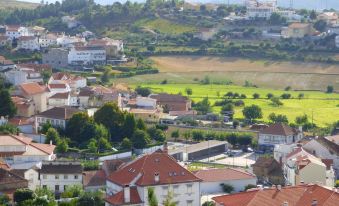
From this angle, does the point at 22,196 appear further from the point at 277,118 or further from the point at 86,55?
the point at 86,55

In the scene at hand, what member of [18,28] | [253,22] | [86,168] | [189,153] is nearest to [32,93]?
[189,153]

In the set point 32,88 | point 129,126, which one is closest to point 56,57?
point 32,88

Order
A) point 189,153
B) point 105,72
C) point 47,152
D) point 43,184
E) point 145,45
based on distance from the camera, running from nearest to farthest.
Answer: point 43,184 → point 47,152 → point 189,153 → point 105,72 → point 145,45

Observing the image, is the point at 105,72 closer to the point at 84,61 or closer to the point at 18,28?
the point at 84,61

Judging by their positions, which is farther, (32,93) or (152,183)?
(32,93)

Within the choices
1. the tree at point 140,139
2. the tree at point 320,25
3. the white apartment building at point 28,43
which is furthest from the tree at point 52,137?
the tree at point 320,25

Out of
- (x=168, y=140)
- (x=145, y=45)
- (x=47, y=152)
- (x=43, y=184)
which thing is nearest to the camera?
(x=43, y=184)

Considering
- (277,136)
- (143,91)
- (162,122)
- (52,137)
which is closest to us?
(52,137)
